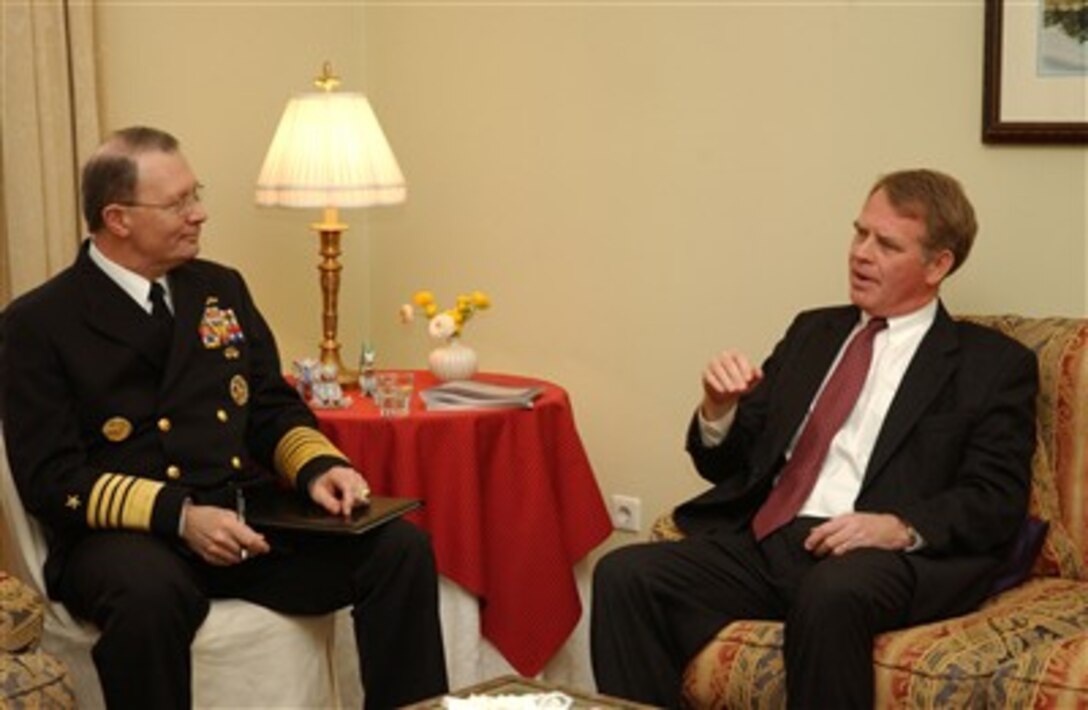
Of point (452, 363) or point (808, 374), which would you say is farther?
point (452, 363)

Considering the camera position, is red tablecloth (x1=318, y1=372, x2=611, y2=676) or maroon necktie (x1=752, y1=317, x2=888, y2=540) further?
red tablecloth (x1=318, y1=372, x2=611, y2=676)

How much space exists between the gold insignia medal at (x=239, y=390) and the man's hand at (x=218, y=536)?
0.95 ft

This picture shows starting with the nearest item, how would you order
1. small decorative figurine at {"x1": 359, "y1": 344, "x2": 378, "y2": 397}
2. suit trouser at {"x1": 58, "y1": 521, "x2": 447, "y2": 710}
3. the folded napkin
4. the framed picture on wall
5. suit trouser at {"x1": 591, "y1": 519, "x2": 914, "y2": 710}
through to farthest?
the folded napkin → suit trouser at {"x1": 591, "y1": 519, "x2": 914, "y2": 710} → suit trouser at {"x1": 58, "y1": 521, "x2": 447, "y2": 710} → the framed picture on wall → small decorative figurine at {"x1": 359, "y1": 344, "x2": 378, "y2": 397}

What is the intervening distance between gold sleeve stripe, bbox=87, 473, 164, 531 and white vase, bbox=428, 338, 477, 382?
1037 millimetres

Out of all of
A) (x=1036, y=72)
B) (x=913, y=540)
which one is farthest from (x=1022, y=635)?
(x=1036, y=72)

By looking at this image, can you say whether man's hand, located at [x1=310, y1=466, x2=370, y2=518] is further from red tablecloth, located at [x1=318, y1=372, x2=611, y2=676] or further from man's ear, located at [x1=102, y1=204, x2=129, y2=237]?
man's ear, located at [x1=102, y1=204, x2=129, y2=237]

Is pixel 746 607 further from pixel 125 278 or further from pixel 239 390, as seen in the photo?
pixel 125 278

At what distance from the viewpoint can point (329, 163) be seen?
12.5 ft

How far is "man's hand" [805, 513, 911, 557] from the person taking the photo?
9.78 feet

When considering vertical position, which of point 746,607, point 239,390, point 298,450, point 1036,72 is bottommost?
point 746,607

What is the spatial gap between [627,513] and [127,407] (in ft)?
4.80

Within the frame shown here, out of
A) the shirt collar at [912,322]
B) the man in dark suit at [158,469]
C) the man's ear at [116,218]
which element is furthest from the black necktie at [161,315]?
the shirt collar at [912,322]

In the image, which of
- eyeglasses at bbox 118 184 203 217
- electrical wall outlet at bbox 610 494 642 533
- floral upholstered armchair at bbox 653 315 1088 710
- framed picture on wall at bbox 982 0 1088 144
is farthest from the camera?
electrical wall outlet at bbox 610 494 642 533

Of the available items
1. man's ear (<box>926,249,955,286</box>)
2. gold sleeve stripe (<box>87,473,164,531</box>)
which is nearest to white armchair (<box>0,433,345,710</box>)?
gold sleeve stripe (<box>87,473,164,531</box>)
